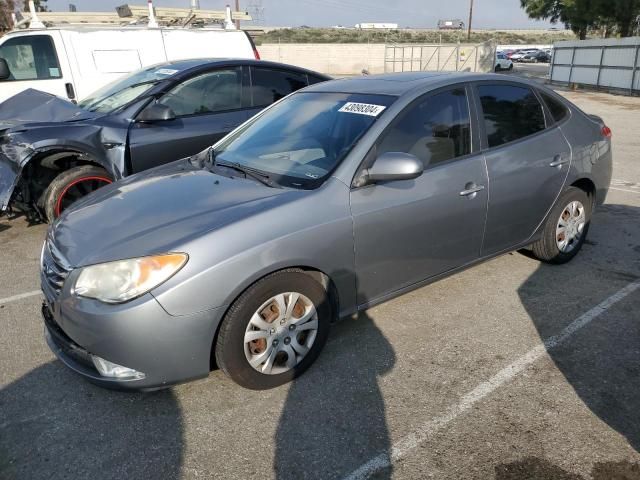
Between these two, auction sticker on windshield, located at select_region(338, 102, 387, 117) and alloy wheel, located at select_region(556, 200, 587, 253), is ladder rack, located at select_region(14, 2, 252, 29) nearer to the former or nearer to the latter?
auction sticker on windshield, located at select_region(338, 102, 387, 117)

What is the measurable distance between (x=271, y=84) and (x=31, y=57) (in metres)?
4.08

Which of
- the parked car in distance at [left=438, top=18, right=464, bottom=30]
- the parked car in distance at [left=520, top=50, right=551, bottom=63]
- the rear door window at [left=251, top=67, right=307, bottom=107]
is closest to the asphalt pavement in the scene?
the rear door window at [left=251, top=67, right=307, bottom=107]

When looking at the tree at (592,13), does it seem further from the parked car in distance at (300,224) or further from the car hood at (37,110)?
the car hood at (37,110)

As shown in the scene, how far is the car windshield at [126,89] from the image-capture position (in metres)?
5.67

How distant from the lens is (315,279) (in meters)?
2.95

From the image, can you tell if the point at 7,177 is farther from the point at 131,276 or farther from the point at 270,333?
the point at 270,333

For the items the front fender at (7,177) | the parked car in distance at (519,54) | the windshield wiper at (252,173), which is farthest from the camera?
the parked car in distance at (519,54)

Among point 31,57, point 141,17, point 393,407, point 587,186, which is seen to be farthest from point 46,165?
point 141,17

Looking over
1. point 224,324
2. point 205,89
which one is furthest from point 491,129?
point 205,89

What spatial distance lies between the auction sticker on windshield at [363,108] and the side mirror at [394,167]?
1.35 ft

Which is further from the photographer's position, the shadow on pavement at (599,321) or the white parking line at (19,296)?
the white parking line at (19,296)

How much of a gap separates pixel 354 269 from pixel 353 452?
3.43 feet

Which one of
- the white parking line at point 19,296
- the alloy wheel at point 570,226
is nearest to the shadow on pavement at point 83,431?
the white parking line at point 19,296

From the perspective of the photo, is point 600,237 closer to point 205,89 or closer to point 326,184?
point 326,184
